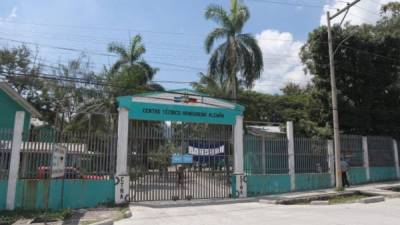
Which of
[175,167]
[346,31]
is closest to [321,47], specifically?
[346,31]

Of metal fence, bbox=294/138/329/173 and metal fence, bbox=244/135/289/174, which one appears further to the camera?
metal fence, bbox=294/138/329/173

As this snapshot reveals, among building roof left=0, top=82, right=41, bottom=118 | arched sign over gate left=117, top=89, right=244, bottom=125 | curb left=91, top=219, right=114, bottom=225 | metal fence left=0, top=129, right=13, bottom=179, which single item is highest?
building roof left=0, top=82, right=41, bottom=118

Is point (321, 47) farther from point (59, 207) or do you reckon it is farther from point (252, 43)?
point (59, 207)

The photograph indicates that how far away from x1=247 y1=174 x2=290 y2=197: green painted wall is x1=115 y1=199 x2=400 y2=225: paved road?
2.79 metres

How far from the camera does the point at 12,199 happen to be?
12.8 meters

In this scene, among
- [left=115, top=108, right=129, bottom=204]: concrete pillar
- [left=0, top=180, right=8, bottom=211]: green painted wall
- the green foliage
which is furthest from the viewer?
the green foliage

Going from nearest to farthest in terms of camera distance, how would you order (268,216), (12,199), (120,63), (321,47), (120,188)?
(268,216) → (12,199) → (120,188) → (321,47) → (120,63)

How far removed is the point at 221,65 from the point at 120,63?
28.3 ft

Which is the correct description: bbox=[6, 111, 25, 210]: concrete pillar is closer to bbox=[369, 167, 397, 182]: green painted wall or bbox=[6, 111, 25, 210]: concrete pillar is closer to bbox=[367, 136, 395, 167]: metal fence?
bbox=[367, 136, 395, 167]: metal fence

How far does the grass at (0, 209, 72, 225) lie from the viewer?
37.5 ft

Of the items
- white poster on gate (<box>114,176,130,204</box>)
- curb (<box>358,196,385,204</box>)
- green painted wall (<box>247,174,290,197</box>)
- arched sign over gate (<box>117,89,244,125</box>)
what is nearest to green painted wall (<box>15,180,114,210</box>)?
white poster on gate (<box>114,176,130,204</box>)

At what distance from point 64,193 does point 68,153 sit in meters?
1.38

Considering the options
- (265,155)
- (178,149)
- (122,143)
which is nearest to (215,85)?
(265,155)

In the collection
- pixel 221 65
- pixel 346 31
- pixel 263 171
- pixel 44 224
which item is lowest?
pixel 44 224
